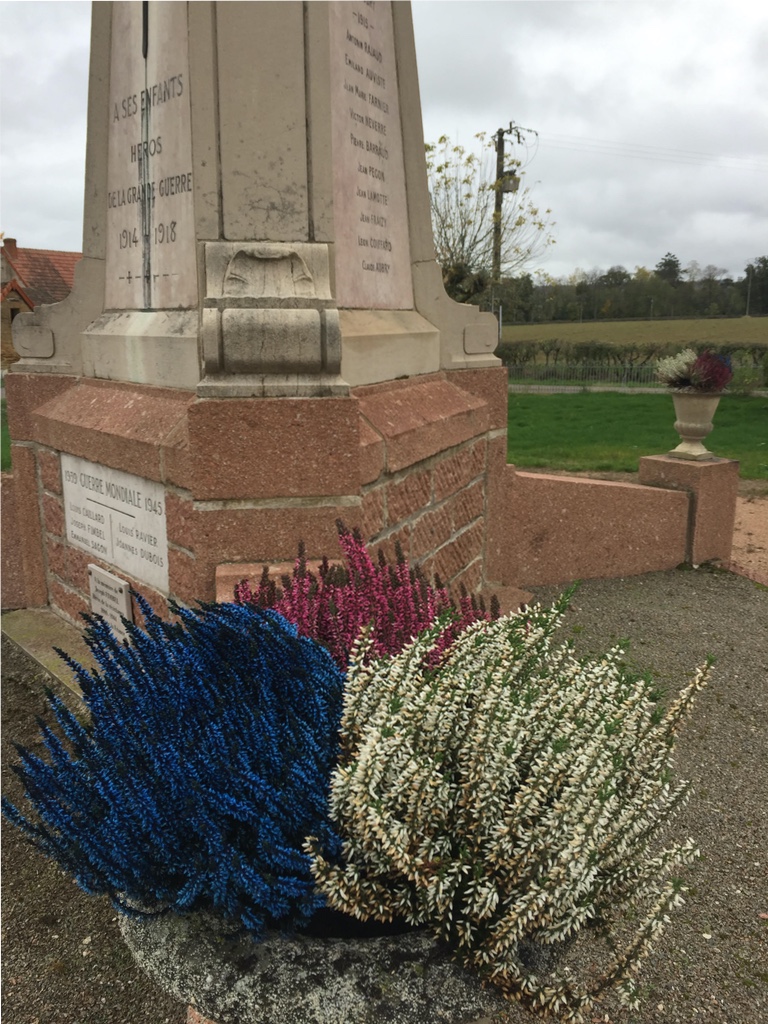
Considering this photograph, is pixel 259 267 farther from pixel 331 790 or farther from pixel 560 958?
pixel 560 958

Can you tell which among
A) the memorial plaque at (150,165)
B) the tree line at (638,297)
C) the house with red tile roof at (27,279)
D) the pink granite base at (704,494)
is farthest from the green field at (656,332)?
the memorial plaque at (150,165)

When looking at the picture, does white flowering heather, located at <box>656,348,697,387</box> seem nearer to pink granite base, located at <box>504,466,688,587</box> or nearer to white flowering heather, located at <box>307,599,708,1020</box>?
pink granite base, located at <box>504,466,688,587</box>

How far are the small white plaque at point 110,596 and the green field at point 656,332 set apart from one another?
2587cm

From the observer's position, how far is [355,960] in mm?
1471

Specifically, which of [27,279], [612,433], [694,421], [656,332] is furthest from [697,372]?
[27,279]

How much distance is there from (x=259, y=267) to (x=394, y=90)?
1624 mm

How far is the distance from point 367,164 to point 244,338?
4.42ft

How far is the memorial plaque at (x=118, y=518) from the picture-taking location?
3377 mm

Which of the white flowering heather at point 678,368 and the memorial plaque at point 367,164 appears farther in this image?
the white flowering heather at point 678,368

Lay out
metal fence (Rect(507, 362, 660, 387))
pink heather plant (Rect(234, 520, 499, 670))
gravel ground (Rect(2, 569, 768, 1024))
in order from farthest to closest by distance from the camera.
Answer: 1. metal fence (Rect(507, 362, 660, 387))
2. gravel ground (Rect(2, 569, 768, 1024))
3. pink heather plant (Rect(234, 520, 499, 670))

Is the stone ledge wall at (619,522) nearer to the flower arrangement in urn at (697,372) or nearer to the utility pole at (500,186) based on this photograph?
the flower arrangement in urn at (697,372)

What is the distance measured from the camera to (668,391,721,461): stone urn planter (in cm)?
655

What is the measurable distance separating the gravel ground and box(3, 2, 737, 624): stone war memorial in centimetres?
108

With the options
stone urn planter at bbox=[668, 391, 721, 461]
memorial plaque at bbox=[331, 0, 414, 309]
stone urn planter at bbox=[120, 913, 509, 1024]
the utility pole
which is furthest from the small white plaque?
the utility pole
